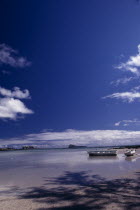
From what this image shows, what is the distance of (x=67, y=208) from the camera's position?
8539 mm

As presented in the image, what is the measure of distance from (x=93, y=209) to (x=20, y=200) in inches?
178

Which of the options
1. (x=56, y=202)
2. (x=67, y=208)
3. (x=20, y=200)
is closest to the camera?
(x=67, y=208)

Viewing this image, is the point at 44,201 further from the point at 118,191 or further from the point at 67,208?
the point at 118,191

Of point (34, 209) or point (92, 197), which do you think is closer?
point (34, 209)

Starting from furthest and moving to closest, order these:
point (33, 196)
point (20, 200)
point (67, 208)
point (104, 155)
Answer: point (104, 155) → point (33, 196) → point (20, 200) → point (67, 208)

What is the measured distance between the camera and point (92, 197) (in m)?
10.1

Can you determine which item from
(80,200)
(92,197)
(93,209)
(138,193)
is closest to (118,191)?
(138,193)

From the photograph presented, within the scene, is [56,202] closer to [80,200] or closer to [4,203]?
[80,200]

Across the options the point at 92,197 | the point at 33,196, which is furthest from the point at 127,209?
the point at 33,196

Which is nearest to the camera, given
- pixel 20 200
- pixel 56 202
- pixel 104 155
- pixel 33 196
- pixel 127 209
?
pixel 127 209

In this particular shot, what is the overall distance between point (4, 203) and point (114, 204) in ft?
19.4

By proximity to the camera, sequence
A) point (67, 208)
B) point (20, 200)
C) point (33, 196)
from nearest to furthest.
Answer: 1. point (67, 208)
2. point (20, 200)
3. point (33, 196)

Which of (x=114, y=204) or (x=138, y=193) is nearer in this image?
(x=114, y=204)

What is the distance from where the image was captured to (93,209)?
27.0 ft
